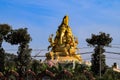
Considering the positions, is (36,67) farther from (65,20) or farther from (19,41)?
(65,20)

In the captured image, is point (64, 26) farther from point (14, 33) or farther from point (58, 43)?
point (14, 33)

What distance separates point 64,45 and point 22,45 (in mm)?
11792

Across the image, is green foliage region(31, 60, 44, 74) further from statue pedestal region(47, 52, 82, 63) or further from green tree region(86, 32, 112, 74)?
statue pedestal region(47, 52, 82, 63)

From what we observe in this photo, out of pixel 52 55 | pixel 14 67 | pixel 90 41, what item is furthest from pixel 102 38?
pixel 52 55

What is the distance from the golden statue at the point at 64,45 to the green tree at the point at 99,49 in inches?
363

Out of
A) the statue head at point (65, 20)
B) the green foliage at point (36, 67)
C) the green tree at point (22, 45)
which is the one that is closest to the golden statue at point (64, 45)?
the statue head at point (65, 20)

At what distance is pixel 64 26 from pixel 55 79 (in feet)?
49.5

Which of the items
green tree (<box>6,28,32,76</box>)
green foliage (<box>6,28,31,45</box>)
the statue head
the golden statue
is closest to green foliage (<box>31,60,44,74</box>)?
green tree (<box>6,28,32,76</box>)

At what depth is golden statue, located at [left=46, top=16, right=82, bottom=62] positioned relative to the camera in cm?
4812

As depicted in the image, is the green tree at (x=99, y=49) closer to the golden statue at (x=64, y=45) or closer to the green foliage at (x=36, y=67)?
the green foliage at (x=36, y=67)

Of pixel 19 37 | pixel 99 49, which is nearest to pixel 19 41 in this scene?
pixel 19 37

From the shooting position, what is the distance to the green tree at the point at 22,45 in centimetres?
3759

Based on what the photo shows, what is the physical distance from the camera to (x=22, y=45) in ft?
126

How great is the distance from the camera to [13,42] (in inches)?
1538
